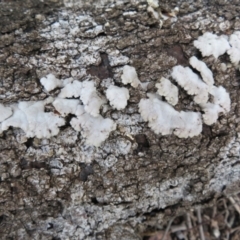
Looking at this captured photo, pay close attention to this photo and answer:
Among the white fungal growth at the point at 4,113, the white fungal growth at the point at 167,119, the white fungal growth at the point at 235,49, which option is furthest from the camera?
the white fungal growth at the point at 235,49

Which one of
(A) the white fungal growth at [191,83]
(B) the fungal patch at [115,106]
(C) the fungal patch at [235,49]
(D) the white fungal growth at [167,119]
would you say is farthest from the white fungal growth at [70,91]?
(C) the fungal patch at [235,49]

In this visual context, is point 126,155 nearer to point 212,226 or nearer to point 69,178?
point 69,178

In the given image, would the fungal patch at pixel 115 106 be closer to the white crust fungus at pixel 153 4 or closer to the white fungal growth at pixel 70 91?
the white fungal growth at pixel 70 91

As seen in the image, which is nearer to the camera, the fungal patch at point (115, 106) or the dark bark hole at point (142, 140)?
the fungal patch at point (115, 106)

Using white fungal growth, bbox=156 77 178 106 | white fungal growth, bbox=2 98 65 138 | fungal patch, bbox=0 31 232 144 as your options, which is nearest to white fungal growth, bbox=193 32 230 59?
fungal patch, bbox=0 31 232 144

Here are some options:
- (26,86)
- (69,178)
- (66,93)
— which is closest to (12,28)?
(26,86)

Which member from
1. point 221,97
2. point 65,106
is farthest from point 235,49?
point 65,106

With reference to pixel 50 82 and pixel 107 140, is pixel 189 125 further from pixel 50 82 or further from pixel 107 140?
pixel 50 82

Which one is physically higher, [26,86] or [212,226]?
[26,86]
